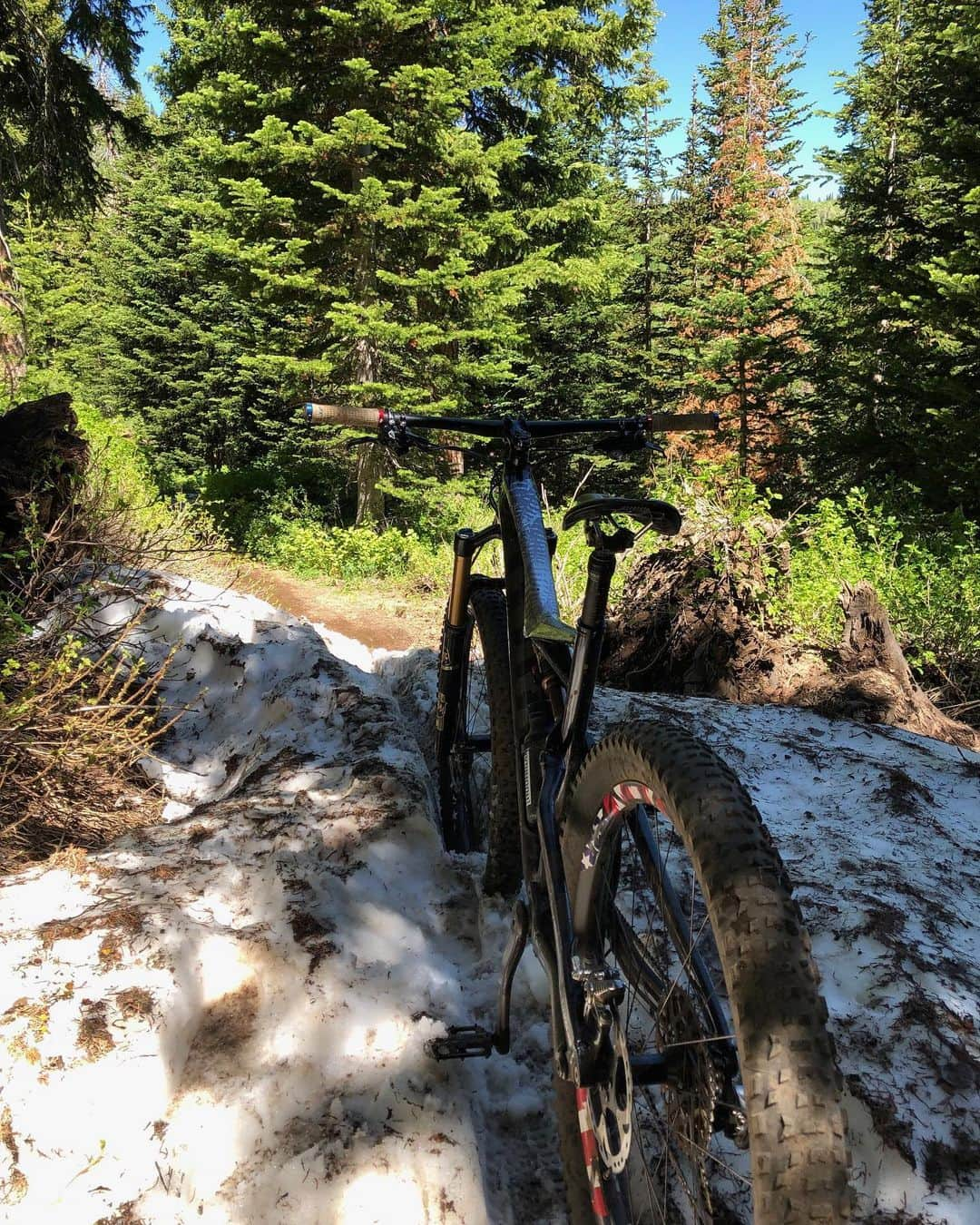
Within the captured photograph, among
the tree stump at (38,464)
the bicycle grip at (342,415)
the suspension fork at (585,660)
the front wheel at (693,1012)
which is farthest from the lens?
the tree stump at (38,464)

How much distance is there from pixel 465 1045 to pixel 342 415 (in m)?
1.73

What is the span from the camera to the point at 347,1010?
2.11 meters

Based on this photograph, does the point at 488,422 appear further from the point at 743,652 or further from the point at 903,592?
the point at 903,592

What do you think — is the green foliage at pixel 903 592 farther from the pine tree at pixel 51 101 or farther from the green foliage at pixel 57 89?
the green foliage at pixel 57 89

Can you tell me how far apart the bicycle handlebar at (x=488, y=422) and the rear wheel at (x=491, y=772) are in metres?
0.56

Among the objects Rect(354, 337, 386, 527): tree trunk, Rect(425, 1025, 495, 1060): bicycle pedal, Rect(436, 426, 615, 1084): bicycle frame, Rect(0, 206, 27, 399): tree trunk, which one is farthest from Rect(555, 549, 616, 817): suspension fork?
Rect(354, 337, 386, 527): tree trunk

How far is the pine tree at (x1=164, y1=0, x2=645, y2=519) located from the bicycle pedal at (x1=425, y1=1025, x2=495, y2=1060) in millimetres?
9358

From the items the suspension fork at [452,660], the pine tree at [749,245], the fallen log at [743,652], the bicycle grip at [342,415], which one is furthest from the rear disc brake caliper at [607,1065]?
the pine tree at [749,245]

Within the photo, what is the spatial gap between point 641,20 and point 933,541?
10682 millimetres

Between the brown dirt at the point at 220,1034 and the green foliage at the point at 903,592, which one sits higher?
the green foliage at the point at 903,592

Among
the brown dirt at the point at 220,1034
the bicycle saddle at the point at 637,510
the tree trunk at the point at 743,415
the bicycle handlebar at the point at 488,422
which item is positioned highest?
the tree trunk at the point at 743,415

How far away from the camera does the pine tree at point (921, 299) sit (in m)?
8.34

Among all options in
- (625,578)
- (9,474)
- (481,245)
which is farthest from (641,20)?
(9,474)

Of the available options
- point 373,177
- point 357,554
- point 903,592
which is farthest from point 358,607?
point 903,592
